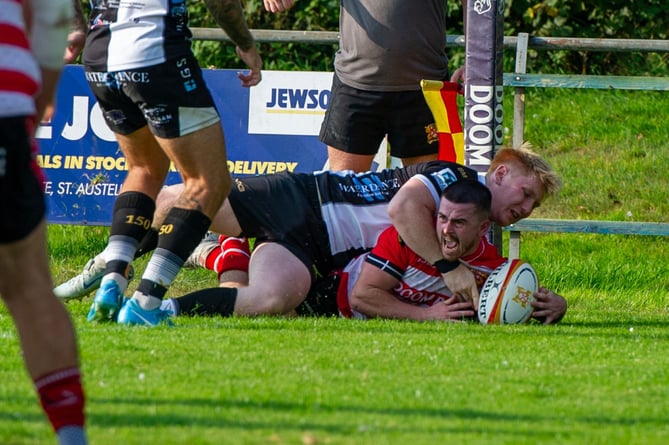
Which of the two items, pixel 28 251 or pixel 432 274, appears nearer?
pixel 28 251

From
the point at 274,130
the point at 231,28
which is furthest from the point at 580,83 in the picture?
the point at 231,28

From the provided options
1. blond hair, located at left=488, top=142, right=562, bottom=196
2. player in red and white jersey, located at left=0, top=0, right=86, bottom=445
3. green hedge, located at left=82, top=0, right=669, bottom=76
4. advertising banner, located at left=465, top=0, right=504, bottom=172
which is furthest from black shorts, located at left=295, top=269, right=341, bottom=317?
green hedge, located at left=82, top=0, right=669, bottom=76

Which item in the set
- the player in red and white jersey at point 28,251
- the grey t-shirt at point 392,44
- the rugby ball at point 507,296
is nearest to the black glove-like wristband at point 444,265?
the rugby ball at point 507,296

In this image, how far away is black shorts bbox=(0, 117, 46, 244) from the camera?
10.2 ft

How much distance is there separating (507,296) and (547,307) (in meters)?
0.29

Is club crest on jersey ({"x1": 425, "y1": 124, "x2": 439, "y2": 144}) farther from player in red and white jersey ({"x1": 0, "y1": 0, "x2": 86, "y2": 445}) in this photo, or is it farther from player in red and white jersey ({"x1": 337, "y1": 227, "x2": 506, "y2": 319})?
player in red and white jersey ({"x1": 0, "y1": 0, "x2": 86, "y2": 445})

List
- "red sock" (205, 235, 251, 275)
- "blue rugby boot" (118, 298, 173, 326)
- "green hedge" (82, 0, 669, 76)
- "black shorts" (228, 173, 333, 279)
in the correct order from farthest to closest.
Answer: "green hedge" (82, 0, 669, 76)
"red sock" (205, 235, 251, 275)
"black shorts" (228, 173, 333, 279)
"blue rugby boot" (118, 298, 173, 326)

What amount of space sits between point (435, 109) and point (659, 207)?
13.1ft

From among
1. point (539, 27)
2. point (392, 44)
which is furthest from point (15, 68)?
point (539, 27)

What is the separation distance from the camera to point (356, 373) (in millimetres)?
4938

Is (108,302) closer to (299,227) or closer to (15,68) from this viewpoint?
(299,227)

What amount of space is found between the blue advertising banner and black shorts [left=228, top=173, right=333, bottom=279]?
1.60m

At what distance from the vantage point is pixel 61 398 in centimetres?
333

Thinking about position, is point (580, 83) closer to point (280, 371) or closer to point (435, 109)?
point (435, 109)
